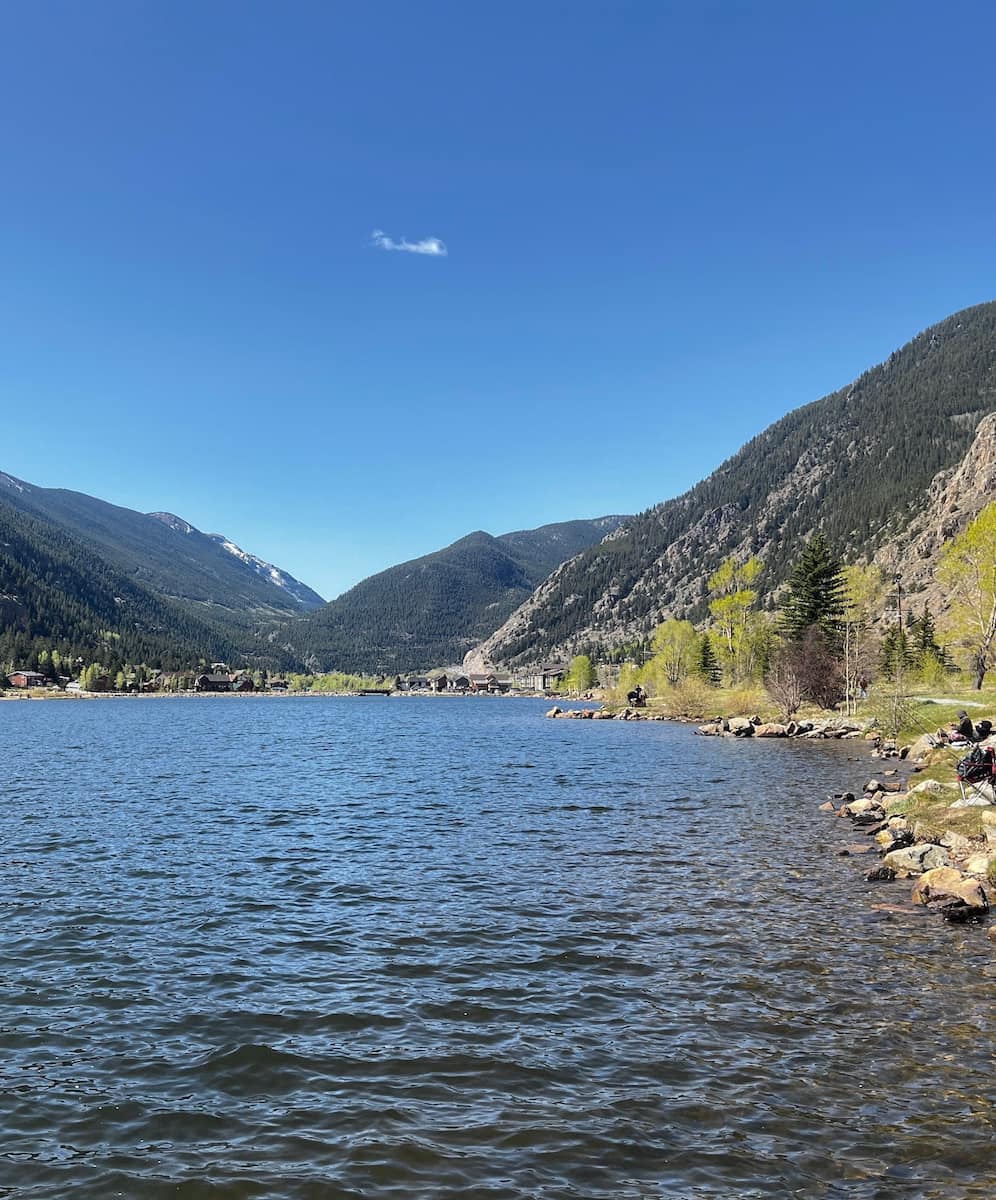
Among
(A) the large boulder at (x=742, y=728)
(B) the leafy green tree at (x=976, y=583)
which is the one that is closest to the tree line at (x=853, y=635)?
(B) the leafy green tree at (x=976, y=583)

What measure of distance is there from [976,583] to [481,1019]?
263ft

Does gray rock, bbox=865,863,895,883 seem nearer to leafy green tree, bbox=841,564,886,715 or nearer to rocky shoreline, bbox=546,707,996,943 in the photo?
rocky shoreline, bbox=546,707,996,943

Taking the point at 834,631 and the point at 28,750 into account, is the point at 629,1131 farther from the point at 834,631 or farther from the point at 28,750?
the point at 834,631

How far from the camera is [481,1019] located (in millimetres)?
13094

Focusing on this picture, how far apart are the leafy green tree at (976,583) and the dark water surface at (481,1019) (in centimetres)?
5747

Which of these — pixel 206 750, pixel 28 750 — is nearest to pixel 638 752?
pixel 206 750

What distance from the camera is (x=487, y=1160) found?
29.6 ft

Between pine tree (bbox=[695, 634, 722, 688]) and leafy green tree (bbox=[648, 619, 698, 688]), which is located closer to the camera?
pine tree (bbox=[695, 634, 722, 688])

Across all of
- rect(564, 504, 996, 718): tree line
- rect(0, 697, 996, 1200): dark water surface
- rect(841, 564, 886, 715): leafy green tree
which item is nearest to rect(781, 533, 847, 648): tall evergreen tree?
rect(564, 504, 996, 718): tree line

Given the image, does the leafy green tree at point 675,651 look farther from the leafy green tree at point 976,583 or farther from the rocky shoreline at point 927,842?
the rocky shoreline at point 927,842

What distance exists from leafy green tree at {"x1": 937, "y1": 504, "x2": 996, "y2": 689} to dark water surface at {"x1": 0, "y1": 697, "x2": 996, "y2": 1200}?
2263 inches

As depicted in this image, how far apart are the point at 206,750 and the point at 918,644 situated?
81110mm

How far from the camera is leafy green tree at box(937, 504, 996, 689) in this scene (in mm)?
74250

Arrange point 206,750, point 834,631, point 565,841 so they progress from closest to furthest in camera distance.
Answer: point 565,841, point 206,750, point 834,631
